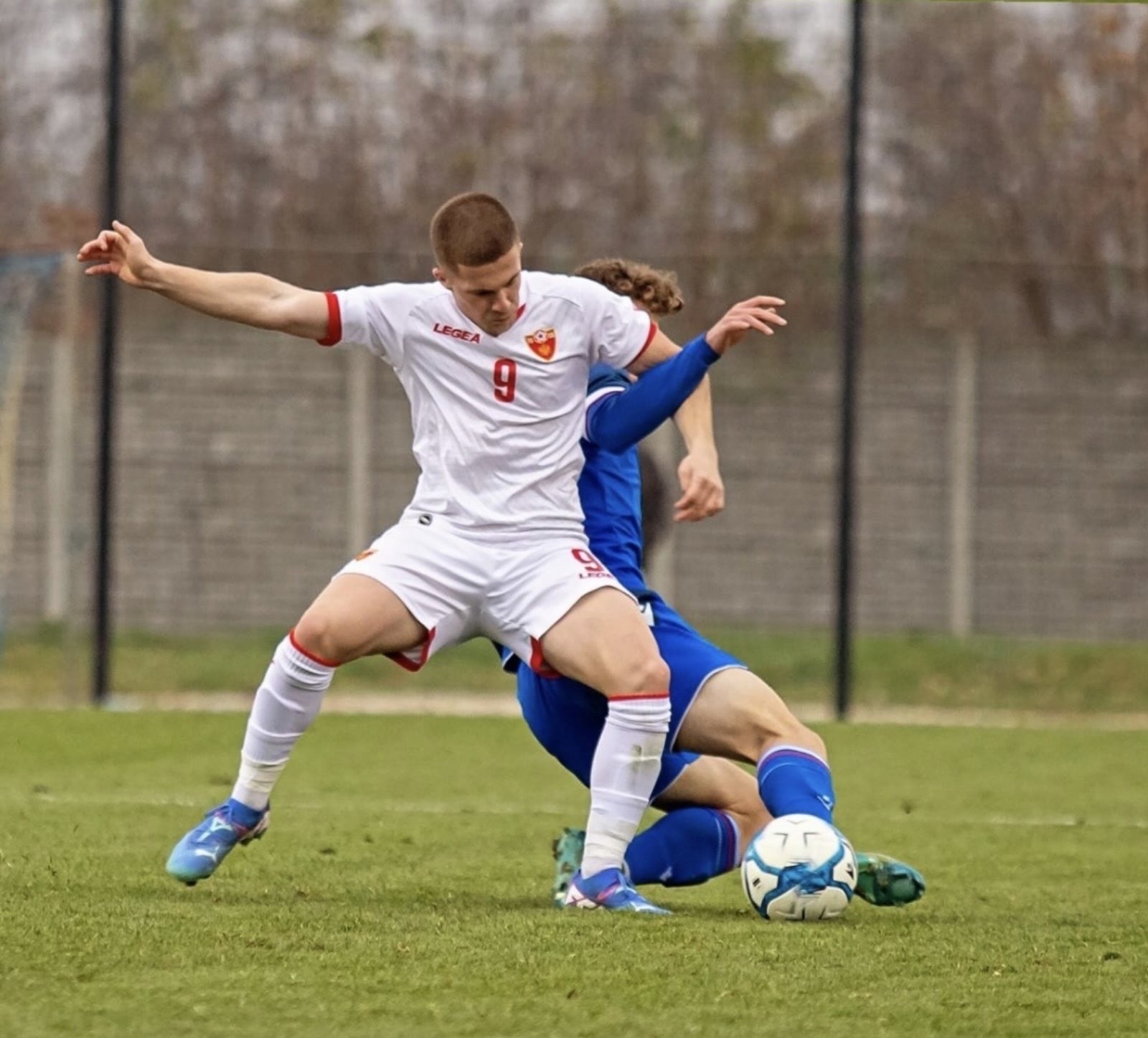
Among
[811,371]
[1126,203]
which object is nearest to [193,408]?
[811,371]

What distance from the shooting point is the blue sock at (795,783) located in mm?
5180

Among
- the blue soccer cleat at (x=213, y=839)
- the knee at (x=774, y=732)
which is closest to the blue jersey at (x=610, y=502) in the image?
the knee at (x=774, y=732)

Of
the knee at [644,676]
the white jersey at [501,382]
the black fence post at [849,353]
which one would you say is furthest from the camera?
the black fence post at [849,353]

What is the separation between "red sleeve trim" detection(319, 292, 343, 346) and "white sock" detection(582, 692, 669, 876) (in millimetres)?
1093

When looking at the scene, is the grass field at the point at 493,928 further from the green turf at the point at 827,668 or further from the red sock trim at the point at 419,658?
the green turf at the point at 827,668

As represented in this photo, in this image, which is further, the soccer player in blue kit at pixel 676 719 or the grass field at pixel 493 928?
the soccer player in blue kit at pixel 676 719

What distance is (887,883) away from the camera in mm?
5199

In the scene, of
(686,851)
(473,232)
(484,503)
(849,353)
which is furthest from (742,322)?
(849,353)

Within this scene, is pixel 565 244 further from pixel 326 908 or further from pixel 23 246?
pixel 326 908

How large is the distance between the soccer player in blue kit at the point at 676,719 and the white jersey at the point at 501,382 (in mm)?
128

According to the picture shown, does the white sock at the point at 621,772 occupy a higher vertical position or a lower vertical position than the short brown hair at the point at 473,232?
lower

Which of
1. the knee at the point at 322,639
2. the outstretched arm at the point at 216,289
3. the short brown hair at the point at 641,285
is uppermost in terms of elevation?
the short brown hair at the point at 641,285

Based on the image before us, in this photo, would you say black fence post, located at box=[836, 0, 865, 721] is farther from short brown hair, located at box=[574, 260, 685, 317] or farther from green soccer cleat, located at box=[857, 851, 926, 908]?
green soccer cleat, located at box=[857, 851, 926, 908]

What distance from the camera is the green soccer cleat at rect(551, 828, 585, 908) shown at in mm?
5457
